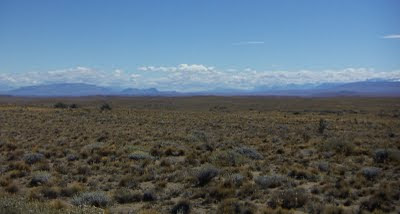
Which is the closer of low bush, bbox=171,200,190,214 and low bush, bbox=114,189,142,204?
low bush, bbox=171,200,190,214

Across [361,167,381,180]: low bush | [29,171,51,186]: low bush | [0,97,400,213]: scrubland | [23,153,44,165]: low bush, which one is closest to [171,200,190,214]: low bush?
[0,97,400,213]: scrubland

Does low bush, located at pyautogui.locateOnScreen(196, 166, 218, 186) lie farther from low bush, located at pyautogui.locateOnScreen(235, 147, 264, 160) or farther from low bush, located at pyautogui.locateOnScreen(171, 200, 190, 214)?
low bush, located at pyautogui.locateOnScreen(235, 147, 264, 160)

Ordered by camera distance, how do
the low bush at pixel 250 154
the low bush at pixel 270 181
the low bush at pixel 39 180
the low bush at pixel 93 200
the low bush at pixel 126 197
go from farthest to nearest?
1. the low bush at pixel 250 154
2. the low bush at pixel 39 180
3. the low bush at pixel 270 181
4. the low bush at pixel 126 197
5. the low bush at pixel 93 200

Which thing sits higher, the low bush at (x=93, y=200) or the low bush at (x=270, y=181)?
the low bush at (x=93, y=200)

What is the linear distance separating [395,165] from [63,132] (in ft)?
63.7

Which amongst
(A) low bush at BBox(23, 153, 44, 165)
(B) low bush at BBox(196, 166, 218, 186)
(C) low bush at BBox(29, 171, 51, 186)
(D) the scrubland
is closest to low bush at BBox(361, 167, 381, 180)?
(D) the scrubland

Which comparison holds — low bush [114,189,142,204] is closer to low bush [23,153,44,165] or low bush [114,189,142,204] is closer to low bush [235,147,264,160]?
low bush [23,153,44,165]

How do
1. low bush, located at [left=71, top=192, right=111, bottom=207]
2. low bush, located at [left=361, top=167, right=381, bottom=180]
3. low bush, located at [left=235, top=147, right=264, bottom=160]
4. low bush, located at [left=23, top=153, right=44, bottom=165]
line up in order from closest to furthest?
low bush, located at [left=71, top=192, right=111, bottom=207] < low bush, located at [left=361, top=167, right=381, bottom=180] < low bush, located at [left=23, top=153, right=44, bottom=165] < low bush, located at [left=235, top=147, right=264, bottom=160]

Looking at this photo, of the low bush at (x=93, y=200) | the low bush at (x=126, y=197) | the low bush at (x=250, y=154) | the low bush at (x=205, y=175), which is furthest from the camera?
the low bush at (x=250, y=154)

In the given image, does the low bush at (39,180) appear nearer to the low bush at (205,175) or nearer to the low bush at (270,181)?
the low bush at (205,175)

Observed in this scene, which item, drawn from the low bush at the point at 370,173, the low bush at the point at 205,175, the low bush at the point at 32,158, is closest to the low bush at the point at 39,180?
the low bush at the point at 32,158

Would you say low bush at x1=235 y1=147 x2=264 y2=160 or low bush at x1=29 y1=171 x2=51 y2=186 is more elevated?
low bush at x1=29 y1=171 x2=51 y2=186

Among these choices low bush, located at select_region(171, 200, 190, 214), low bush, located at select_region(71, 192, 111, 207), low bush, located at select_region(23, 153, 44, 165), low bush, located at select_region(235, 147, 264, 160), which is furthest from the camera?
low bush, located at select_region(235, 147, 264, 160)

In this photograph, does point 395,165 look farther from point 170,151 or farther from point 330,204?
point 170,151
